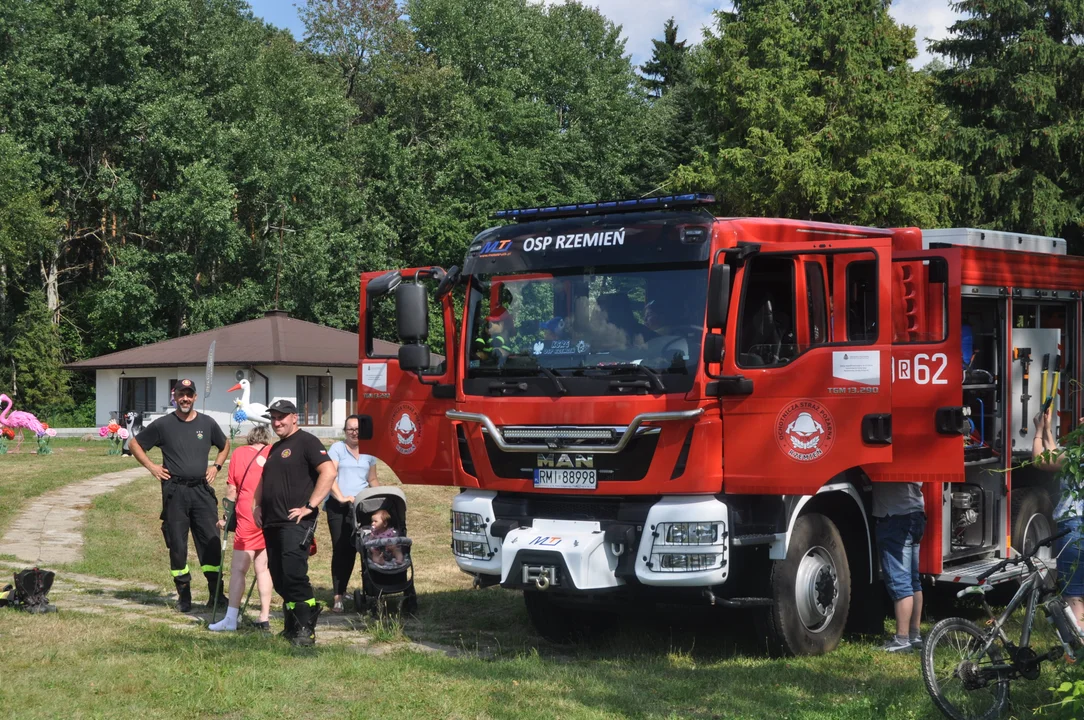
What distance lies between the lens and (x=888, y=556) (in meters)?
9.23

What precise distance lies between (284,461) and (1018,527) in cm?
625

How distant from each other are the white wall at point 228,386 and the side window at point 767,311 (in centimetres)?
4049

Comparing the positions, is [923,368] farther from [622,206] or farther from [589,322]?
[622,206]

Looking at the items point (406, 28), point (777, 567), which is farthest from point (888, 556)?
point (406, 28)

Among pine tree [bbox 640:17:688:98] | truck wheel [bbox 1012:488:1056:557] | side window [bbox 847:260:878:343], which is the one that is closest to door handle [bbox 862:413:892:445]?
side window [bbox 847:260:878:343]

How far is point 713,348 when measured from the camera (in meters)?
8.38

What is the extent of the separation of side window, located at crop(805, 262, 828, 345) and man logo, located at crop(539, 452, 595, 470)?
1.80 metres

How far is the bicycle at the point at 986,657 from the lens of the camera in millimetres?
6840

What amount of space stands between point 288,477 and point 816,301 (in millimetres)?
4037

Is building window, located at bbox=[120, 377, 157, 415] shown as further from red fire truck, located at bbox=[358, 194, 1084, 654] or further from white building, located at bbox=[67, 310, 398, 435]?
red fire truck, located at bbox=[358, 194, 1084, 654]

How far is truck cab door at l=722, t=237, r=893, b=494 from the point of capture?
8.36 meters

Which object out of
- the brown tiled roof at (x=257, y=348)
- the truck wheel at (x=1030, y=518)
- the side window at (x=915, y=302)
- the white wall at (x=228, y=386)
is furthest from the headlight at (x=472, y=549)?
the white wall at (x=228, y=386)

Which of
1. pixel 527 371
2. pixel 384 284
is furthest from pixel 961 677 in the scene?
pixel 384 284

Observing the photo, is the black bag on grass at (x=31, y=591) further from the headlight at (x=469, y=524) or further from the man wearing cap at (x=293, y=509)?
the headlight at (x=469, y=524)
